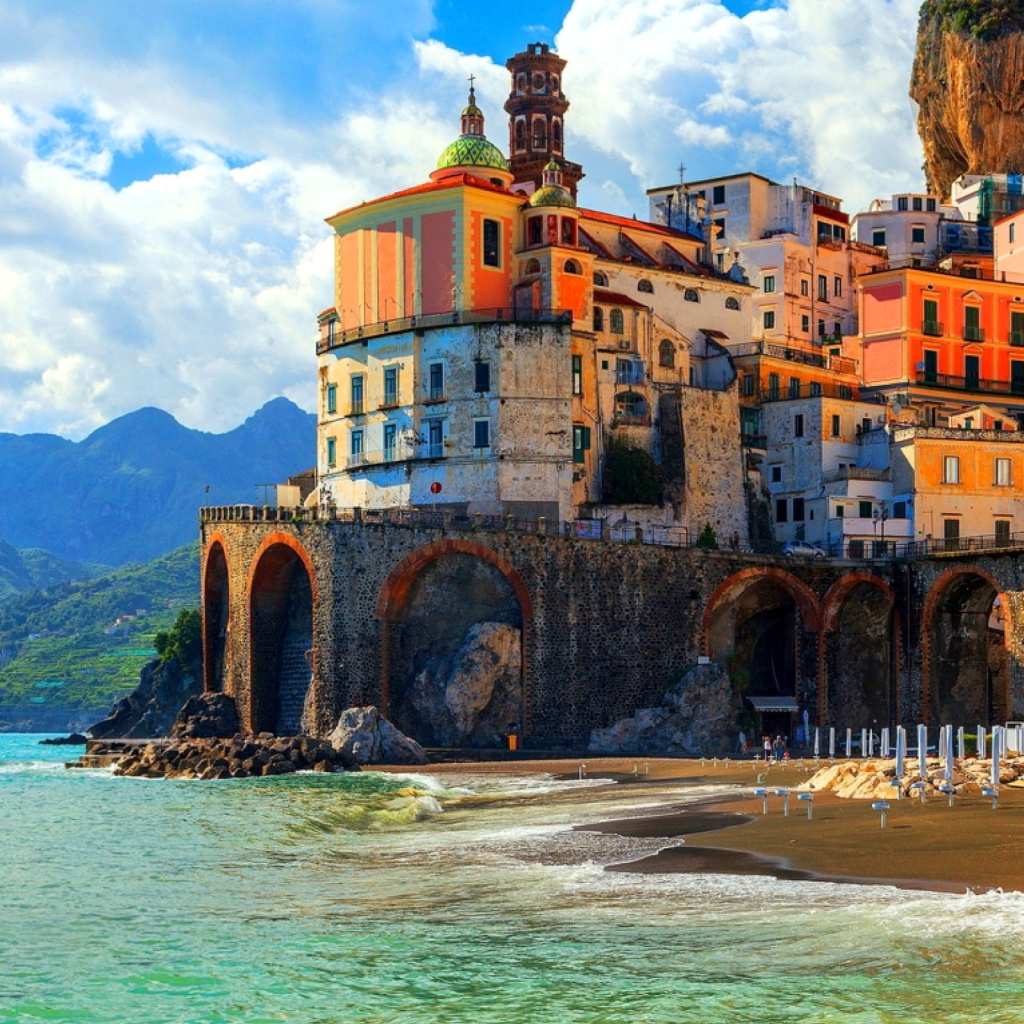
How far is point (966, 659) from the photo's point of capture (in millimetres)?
70500

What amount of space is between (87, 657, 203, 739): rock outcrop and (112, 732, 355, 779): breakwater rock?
19.0 meters

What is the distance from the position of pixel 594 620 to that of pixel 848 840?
116 feet

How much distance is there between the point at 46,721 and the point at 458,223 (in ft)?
375

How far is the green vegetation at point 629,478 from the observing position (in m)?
74.7

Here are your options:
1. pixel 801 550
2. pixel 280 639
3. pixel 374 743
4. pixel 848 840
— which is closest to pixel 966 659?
pixel 801 550

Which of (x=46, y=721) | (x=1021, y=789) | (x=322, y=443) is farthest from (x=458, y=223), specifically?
(x=46, y=721)

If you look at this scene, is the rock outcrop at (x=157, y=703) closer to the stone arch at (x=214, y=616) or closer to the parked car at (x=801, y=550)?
the stone arch at (x=214, y=616)

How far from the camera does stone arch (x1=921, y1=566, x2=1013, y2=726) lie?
6938 centimetres

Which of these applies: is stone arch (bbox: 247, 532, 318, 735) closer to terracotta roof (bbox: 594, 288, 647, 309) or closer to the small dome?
terracotta roof (bbox: 594, 288, 647, 309)

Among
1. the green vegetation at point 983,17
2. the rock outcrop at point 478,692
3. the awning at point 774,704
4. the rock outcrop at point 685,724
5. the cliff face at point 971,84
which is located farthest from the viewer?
the cliff face at point 971,84

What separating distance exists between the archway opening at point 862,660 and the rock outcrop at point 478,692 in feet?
45.5

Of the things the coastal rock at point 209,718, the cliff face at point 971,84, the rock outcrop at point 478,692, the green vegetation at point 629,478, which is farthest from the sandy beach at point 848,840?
the cliff face at point 971,84

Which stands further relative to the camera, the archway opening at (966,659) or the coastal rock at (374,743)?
the archway opening at (966,659)

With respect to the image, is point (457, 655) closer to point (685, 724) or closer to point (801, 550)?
point (685, 724)
